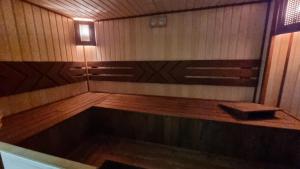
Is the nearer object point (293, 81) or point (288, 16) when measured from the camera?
point (288, 16)

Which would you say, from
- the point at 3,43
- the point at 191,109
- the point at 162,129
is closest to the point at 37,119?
the point at 3,43

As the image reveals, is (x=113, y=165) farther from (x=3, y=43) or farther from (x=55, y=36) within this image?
(x=55, y=36)

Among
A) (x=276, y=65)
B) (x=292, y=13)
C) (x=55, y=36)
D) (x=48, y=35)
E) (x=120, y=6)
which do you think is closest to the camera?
(x=292, y=13)

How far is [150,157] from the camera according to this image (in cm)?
187

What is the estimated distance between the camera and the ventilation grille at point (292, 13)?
164 cm

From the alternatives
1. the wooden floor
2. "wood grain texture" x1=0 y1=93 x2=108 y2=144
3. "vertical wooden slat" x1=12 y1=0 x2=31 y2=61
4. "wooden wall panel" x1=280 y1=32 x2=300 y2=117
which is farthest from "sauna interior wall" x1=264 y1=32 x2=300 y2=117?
"vertical wooden slat" x1=12 y1=0 x2=31 y2=61

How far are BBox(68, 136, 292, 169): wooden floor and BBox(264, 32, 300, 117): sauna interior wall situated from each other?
93 cm

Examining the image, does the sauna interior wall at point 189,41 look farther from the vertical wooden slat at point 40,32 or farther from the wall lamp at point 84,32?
the vertical wooden slat at point 40,32

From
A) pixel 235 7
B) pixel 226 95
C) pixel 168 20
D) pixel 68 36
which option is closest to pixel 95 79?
pixel 68 36

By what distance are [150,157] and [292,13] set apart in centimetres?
254

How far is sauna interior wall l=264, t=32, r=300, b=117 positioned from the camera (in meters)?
1.89

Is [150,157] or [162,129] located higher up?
[162,129]

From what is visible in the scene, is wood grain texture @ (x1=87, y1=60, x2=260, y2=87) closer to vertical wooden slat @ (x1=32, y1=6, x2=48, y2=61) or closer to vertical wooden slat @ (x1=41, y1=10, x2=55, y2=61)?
vertical wooden slat @ (x1=41, y1=10, x2=55, y2=61)

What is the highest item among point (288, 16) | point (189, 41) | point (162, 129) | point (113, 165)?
point (288, 16)
